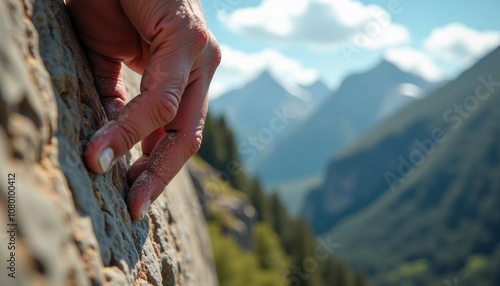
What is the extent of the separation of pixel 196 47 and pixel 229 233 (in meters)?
29.9

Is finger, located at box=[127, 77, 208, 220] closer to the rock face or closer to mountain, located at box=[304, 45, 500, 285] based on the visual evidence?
Answer: the rock face

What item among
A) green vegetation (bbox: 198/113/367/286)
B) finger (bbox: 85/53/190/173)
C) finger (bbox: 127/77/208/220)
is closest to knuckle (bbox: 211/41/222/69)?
finger (bbox: 127/77/208/220)

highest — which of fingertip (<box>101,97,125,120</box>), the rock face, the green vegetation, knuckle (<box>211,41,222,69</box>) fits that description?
the green vegetation

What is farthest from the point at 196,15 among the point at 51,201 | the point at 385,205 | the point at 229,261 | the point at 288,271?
the point at 385,205

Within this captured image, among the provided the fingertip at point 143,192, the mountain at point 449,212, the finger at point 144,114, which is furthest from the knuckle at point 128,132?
the mountain at point 449,212

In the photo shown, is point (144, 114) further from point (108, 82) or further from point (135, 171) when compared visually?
point (108, 82)

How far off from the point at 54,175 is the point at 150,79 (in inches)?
25.3

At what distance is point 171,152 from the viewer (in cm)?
202

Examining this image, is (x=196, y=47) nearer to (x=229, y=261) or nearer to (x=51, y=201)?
(x=51, y=201)

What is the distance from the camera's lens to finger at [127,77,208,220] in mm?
2023

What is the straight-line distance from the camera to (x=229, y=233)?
3089 centimetres

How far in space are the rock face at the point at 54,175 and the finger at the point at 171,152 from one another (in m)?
0.08

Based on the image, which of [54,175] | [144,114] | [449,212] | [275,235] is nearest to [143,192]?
[144,114]

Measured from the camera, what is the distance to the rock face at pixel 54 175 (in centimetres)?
114
